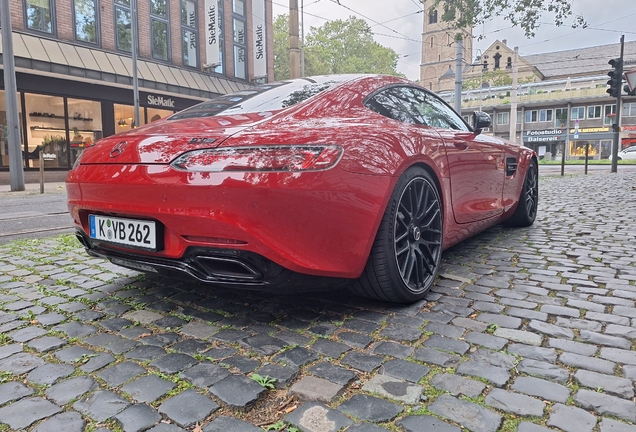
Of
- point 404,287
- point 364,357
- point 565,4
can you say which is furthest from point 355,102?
point 565,4

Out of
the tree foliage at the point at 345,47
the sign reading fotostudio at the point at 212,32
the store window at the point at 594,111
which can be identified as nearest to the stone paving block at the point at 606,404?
the sign reading fotostudio at the point at 212,32

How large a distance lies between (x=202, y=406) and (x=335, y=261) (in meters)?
0.87

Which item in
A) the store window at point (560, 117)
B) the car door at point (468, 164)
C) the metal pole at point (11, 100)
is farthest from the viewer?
the store window at point (560, 117)

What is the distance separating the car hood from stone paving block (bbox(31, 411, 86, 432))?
1073 millimetres

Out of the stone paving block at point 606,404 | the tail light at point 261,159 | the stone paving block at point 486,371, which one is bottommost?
the stone paving block at point 606,404

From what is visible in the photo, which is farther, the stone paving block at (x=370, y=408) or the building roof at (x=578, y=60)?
the building roof at (x=578, y=60)

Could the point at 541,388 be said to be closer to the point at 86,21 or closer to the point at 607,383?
the point at 607,383

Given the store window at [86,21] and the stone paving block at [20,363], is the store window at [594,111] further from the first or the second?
the stone paving block at [20,363]

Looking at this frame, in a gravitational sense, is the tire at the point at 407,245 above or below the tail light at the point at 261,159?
below

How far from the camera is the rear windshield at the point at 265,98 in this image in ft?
8.77

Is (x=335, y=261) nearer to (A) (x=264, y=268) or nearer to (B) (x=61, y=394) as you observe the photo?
(A) (x=264, y=268)

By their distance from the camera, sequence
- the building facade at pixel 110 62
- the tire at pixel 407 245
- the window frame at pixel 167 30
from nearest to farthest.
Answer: the tire at pixel 407 245, the building facade at pixel 110 62, the window frame at pixel 167 30

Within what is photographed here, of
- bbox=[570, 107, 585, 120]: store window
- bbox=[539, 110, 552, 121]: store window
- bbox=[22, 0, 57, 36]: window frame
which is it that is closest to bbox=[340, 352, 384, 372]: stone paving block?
bbox=[22, 0, 57, 36]: window frame

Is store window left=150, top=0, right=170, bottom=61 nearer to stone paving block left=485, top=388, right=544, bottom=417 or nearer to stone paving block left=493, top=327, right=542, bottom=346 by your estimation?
stone paving block left=493, top=327, right=542, bottom=346
